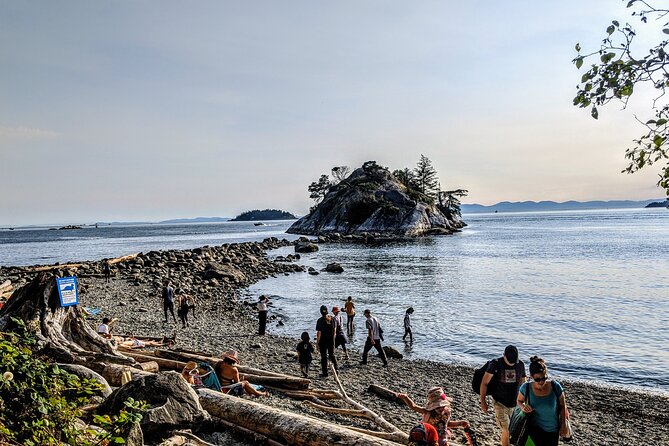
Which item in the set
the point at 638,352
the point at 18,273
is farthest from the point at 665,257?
the point at 18,273

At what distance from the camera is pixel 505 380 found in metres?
7.14

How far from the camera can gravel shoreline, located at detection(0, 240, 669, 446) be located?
10.2 metres

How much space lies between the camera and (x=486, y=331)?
2145cm

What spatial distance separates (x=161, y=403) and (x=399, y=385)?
8587mm

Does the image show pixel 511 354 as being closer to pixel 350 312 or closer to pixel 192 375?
pixel 192 375

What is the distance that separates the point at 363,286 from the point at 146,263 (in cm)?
2395

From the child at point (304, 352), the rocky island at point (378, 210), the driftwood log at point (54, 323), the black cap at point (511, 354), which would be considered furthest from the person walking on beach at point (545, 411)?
the rocky island at point (378, 210)

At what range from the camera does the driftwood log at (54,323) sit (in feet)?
31.5

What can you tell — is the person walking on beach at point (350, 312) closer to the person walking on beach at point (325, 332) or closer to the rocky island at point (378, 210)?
the person walking on beach at point (325, 332)

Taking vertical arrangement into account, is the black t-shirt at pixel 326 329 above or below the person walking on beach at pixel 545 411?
below

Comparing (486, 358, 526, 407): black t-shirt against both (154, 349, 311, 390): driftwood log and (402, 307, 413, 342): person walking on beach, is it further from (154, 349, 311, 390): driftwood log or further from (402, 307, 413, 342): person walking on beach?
(402, 307, 413, 342): person walking on beach

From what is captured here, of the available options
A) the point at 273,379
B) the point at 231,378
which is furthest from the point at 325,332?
the point at 231,378

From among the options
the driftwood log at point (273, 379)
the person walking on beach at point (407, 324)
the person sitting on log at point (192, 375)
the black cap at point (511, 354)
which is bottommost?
the person walking on beach at point (407, 324)

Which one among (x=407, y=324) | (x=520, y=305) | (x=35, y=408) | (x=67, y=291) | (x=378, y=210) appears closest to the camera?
(x=35, y=408)
